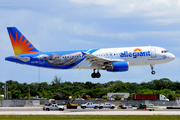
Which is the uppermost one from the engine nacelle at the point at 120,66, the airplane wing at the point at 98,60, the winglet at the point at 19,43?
the winglet at the point at 19,43

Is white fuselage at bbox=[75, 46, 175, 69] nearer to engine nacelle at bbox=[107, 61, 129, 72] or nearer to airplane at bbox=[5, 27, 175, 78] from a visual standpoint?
airplane at bbox=[5, 27, 175, 78]

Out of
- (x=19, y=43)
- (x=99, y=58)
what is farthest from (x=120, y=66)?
(x=19, y=43)

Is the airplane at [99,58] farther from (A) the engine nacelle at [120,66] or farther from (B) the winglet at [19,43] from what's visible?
(B) the winglet at [19,43]

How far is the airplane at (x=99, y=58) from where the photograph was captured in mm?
58406

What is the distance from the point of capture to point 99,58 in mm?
58438

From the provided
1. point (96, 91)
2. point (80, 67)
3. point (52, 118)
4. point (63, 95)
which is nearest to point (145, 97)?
point (63, 95)

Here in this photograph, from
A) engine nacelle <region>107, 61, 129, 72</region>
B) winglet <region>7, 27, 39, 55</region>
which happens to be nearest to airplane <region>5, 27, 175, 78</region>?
engine nacelle <region>107, 61, 129, 72</region>

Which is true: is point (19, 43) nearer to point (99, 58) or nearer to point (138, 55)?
point (99, 58)

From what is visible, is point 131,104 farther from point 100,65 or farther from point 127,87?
point 127,87

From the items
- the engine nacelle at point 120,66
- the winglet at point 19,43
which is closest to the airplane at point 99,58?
the engine nacelle at point 120,66

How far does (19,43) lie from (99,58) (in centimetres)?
1910

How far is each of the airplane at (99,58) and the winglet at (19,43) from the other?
59.7 inches

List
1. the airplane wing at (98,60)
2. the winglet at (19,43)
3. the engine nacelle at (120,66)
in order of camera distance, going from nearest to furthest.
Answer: the engine nacelle at (120,66) → the airplane wing at (98,60) → the winglet at (19,43)

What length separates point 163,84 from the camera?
558 feet
